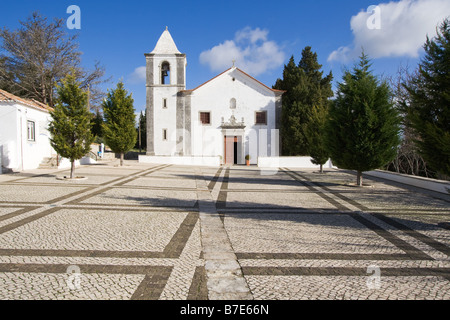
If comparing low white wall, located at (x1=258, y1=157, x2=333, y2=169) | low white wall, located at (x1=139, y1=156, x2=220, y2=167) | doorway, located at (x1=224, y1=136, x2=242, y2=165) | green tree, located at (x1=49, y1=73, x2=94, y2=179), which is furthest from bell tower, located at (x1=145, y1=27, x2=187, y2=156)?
green tree, located at (x1=49, y1=73, x2=94, y2=179)

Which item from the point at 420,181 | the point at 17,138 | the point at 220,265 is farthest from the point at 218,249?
the point at 17,138

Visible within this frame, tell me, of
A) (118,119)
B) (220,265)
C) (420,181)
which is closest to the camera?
(220,265)

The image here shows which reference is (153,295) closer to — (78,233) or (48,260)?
(48,260)

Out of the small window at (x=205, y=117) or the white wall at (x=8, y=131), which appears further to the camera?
the small window at (x=205, y=117)

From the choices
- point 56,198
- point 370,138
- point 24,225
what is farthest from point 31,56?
point 370,138

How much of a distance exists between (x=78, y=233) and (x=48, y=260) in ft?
4.35

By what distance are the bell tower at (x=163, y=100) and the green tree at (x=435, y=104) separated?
24.4 meters

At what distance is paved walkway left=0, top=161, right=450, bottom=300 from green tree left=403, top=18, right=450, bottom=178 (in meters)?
1.65

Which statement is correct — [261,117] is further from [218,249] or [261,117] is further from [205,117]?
[218,249]

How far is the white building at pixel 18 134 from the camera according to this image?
15.2 m

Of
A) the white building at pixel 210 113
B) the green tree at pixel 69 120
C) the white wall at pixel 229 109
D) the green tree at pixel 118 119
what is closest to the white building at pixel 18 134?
the green tree at pixel 69 120

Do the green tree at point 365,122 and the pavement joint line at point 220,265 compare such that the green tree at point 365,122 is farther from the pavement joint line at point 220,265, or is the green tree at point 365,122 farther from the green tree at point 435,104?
the pavement joint line at point 220,265

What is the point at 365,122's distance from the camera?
1187cm

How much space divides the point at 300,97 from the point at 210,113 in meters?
8.88
